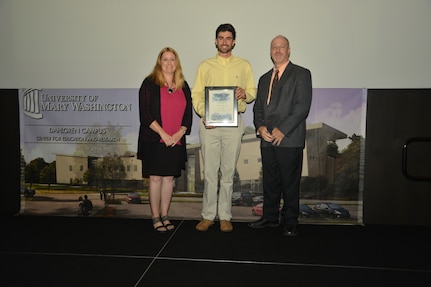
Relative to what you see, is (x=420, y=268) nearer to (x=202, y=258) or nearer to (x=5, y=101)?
(x=202, y=258)

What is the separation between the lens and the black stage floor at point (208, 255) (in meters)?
2.32

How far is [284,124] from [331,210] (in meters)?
1.17

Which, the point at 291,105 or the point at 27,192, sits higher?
the point at 291,105

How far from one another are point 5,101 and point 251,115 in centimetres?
282

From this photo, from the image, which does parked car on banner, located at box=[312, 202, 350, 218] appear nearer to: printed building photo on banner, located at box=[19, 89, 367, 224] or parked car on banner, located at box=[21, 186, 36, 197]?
printed building photo on banner, located at box=[19, 89, 367, 224]

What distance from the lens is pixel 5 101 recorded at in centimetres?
391

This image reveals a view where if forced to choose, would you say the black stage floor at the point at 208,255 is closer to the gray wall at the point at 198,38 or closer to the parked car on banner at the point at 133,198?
the parked car on banner at the point at 133,198

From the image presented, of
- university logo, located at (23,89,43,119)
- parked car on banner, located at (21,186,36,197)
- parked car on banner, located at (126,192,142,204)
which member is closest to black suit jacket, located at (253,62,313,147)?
parked car on banner, located at (126,192,142,204)

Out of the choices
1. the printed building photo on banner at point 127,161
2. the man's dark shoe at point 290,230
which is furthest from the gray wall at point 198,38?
the man's dark shoe at point 290,230

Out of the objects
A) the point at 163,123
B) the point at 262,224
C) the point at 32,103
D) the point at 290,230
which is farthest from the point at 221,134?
the point at 32,103

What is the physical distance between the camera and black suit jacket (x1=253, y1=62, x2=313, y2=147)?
310 cm

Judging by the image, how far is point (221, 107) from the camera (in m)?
3.19

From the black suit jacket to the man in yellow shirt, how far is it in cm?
28

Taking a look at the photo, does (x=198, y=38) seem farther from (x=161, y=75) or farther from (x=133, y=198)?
(x=133, y=198)
